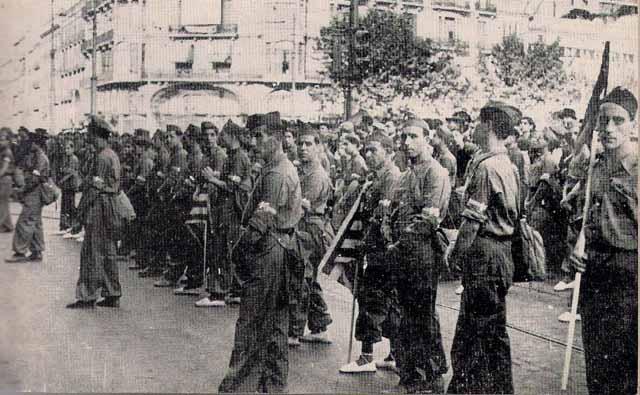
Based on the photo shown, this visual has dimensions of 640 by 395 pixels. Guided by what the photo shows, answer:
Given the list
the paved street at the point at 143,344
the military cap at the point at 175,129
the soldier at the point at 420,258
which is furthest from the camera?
the military cap at the point at 175,129

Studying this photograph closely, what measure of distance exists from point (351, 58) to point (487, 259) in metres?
1.72

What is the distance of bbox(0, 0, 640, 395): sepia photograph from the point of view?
511 centimetres

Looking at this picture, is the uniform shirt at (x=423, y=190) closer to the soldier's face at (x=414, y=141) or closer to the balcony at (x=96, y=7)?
the soldier's face at (x=414, y=141)

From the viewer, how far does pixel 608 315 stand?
16.6 feet

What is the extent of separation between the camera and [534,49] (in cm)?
598

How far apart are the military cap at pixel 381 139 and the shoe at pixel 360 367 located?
52.8 inches

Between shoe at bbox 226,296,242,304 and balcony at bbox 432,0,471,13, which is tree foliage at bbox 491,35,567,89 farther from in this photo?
shoe at bbox 226,296,242,304

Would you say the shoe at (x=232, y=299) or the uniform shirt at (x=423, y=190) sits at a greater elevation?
the uniform shirt at (x=423, y=190)

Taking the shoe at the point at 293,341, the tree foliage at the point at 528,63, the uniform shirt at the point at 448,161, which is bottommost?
the shoe at the point at 293,341

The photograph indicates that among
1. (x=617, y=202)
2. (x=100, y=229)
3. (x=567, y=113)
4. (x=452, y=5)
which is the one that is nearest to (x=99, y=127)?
(x=100, y=229)

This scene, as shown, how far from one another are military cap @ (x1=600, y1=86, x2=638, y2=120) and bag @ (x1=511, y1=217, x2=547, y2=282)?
973 mm

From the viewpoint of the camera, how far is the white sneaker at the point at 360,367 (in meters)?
5.61

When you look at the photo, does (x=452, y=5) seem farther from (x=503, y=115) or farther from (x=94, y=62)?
(x=94, y=62)

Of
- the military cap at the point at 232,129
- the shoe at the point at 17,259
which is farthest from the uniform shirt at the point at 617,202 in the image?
the shoe at the point at 17,259
